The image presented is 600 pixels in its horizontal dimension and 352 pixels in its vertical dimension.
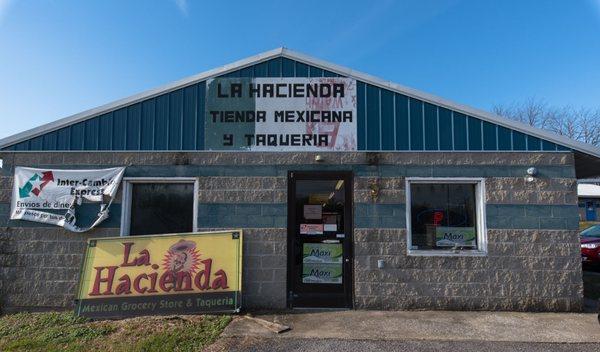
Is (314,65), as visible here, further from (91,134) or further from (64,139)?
(64,139)

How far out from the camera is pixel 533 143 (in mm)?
7793

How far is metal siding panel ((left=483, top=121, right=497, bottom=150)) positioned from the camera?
7770mm

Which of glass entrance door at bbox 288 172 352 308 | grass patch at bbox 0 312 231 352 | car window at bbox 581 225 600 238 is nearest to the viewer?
grass patch at bbox 0 312 231 352

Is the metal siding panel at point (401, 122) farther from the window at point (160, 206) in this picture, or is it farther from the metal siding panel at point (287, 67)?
the window at point (160, 206)

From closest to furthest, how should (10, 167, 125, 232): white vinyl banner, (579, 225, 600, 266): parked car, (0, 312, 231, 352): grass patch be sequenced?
(0, 312, 231, 352): grass patch
(10, 167, 125, 232): white vinyl banner
(579, 225, 600, 266): parked car

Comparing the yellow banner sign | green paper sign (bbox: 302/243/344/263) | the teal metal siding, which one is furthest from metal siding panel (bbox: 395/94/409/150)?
the yellow banner sign

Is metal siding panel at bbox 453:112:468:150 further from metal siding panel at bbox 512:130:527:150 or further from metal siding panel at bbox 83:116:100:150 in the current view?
metal siding panel at bbox 83:116:100:150

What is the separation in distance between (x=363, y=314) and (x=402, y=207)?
1932 mm

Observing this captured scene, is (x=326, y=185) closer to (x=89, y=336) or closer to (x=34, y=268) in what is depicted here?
(x=89, y=336)

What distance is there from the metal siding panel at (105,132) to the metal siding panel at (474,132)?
6405mm

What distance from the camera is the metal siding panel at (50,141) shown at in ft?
26.0

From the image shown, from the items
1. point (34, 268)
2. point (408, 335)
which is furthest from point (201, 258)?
point (408, 335)

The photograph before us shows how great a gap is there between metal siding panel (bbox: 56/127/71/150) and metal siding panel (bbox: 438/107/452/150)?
261 inches

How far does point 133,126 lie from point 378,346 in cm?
553
